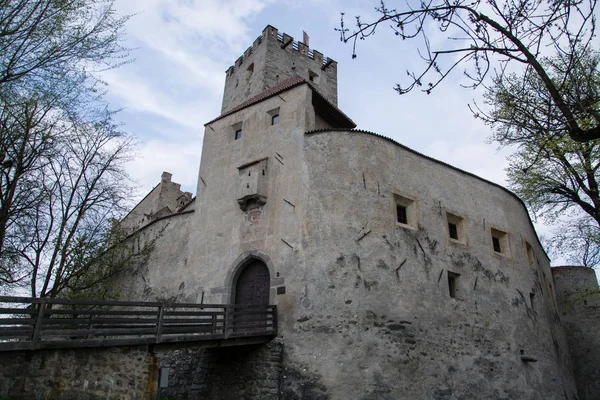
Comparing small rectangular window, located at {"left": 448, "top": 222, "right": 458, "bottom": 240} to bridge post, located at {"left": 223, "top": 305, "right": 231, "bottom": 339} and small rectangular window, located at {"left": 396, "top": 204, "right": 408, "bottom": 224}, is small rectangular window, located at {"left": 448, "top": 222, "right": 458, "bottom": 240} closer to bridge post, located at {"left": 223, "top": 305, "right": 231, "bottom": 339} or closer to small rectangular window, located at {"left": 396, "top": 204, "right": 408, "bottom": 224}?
small rectangular window, located at {"left": 396, "top": 204, "right": 408, "bottom": 224}

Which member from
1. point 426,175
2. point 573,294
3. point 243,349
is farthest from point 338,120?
point 573,294

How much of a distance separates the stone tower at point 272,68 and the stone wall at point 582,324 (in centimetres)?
1601

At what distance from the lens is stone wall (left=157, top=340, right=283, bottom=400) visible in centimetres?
1285

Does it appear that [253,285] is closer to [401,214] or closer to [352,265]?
[352,265]

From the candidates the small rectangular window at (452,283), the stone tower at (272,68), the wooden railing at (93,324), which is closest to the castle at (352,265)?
the small rectangular window at (452,283)

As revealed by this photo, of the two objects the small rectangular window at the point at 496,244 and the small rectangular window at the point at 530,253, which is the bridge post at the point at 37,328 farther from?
the small rectangular window at the point at 530,253

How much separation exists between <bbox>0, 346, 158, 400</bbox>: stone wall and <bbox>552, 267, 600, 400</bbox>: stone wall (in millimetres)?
18977

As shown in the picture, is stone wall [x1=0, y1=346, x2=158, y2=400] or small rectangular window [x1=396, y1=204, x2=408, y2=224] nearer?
stone wall [x1=0, y1=346, x2=158, y2=400]

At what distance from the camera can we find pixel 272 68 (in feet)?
86.4

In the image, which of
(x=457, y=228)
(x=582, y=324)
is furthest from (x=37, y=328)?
(x=582, y=324)

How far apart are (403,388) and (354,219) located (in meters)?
5.06

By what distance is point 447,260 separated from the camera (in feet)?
52.5

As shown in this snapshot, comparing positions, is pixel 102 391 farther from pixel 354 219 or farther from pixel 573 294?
pixel 573 294

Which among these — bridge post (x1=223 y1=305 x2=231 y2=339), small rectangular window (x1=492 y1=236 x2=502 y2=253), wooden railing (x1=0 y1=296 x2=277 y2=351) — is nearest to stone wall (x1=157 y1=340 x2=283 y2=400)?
wooden railing (x1=0 y1=296 x2=277 y2=351)
